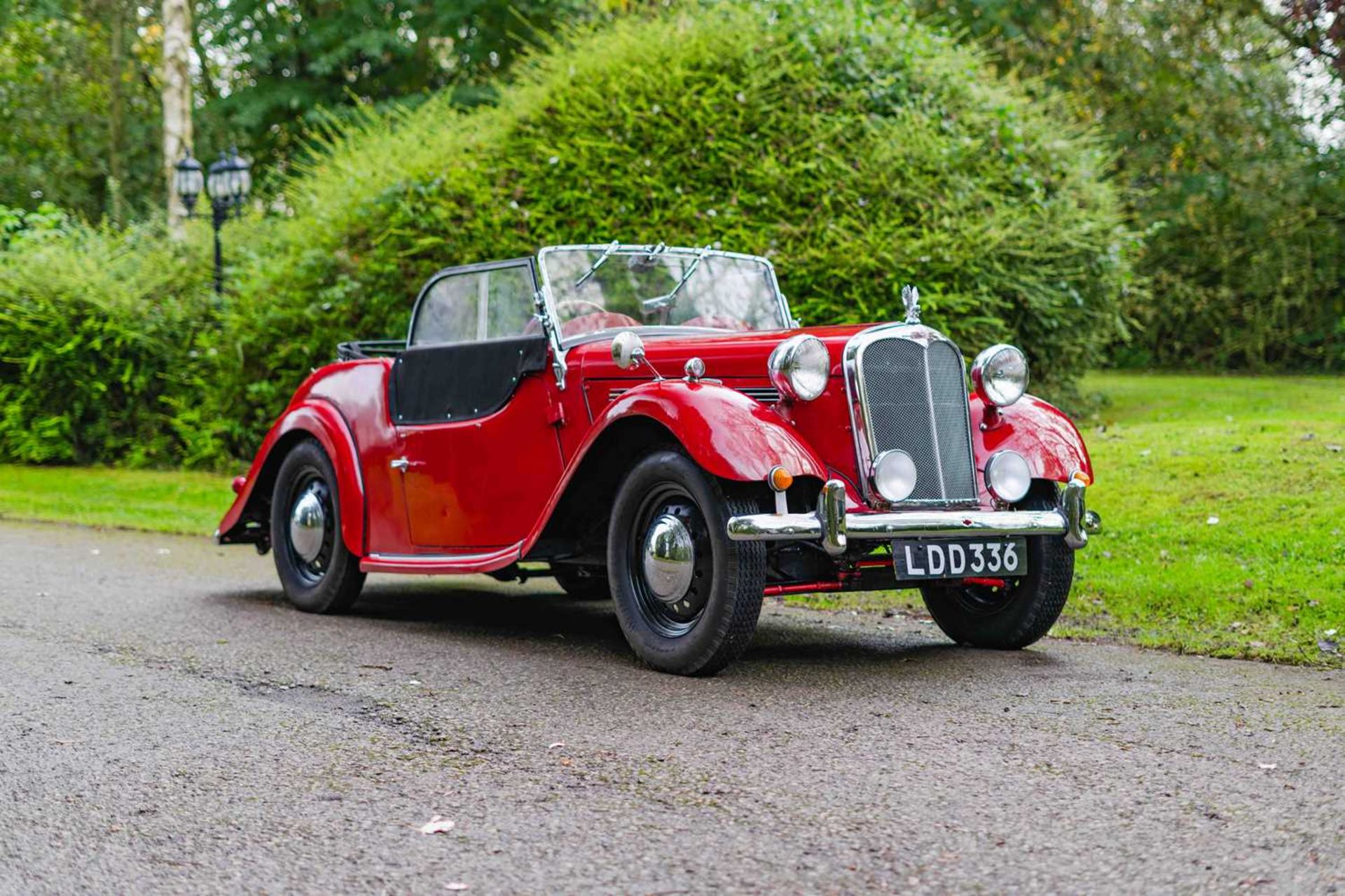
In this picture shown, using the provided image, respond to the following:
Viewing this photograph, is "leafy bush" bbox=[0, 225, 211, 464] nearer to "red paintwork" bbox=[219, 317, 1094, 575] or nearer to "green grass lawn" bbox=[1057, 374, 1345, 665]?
"red paintwork" bbox=[219, 317, 1094, 575]

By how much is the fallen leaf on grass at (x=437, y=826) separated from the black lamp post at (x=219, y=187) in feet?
45.1

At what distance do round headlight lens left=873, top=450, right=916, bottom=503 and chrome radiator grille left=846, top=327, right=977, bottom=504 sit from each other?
0.06 metres

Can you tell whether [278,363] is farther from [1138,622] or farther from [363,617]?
[1138,622]

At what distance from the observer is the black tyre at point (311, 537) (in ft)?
25.5

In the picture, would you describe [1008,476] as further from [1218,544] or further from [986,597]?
[1218,544]

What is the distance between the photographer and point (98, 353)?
1703cm

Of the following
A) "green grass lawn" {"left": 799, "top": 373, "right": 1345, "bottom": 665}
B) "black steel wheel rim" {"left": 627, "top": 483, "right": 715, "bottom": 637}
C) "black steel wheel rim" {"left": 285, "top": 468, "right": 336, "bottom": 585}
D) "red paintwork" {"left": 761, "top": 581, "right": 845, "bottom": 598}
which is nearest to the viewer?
"black steel wheel rim" {"left": 627, "top": 483, "right": 715, "bottom": 637}

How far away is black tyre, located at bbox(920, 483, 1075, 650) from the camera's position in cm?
609

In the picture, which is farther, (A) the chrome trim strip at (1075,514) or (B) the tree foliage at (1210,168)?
(B) the tree foliage at (1210,168)

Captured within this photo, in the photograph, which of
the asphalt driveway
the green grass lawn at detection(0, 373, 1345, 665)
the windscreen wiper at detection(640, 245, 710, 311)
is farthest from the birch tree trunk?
the asphalt driveway

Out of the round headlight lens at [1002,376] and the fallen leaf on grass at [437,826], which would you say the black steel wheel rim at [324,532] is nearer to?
the round headlight lens at [1002,376]

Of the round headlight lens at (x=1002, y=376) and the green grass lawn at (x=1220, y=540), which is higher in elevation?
the round headlight lens at (x=1002, y=376)

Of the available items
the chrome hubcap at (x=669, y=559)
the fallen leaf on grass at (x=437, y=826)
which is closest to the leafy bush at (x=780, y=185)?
the chrome hubcap at (x=669, y=559)

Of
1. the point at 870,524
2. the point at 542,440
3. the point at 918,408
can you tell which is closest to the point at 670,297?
the point at 542,440
